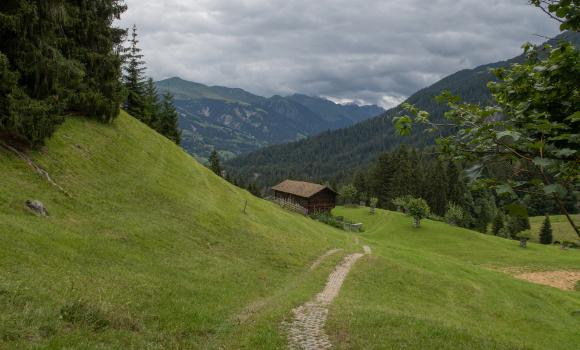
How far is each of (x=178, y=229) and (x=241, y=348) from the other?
55.3ft

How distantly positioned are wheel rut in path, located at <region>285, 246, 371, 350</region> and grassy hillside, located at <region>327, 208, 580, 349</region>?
1.61 ft

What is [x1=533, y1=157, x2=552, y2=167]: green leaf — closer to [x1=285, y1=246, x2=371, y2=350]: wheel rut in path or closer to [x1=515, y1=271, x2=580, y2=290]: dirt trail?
[x1=285, y1=246, x2=371, y2=350]: wheel rut in path

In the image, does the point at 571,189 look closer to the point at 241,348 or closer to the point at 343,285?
the point at 241,348

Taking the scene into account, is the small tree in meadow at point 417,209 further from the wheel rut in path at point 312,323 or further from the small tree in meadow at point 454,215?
the wheel rut in path at point 312,323

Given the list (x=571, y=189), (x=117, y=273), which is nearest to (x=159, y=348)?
(x=117, y=273)

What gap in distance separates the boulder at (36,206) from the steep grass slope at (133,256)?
35 cm

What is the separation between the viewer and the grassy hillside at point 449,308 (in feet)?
51.6

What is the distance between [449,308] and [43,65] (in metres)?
32.1

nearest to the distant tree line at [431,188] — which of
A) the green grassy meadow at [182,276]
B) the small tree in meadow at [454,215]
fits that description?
the small tree in meadow at [454,215]

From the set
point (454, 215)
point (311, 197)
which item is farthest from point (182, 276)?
point (454, 215)

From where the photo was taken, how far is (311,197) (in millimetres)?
85188

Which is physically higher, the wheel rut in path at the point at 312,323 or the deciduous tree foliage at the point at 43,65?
the deciduous tree foliage at the point at 43,65

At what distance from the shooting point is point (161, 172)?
126ft

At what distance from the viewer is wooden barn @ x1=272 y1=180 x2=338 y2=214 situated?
85938mm
